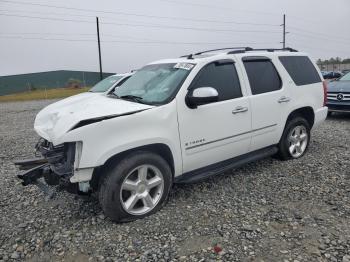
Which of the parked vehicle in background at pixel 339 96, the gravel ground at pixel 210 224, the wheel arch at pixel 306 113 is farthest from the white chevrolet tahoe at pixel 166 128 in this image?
the parked vehicle in background at pixel 339 96

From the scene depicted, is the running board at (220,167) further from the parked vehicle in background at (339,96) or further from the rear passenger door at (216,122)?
the parked vehicle in background at (339,96)

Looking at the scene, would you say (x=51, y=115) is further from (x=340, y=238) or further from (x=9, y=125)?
(x=9, y=125)

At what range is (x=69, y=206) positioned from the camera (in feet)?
13.0

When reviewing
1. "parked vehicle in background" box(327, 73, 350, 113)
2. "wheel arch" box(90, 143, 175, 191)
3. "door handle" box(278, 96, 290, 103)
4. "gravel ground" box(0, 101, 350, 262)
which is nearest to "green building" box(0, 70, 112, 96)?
"parked vehicle in background" box(327, 73, 350, 113)

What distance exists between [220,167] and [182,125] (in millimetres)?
935

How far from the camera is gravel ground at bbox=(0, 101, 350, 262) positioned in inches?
117

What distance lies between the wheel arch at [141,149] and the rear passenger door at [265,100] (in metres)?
1.42

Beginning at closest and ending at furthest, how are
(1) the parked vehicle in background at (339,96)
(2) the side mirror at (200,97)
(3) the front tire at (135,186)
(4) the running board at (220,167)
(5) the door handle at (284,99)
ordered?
(3) the front tire at (135,186) < (2) the side mirror at (200,97) < (4) the running board at (220,167) < (5) the door handle at (284,99) < (1) the parked vehicle in background at (339,96)

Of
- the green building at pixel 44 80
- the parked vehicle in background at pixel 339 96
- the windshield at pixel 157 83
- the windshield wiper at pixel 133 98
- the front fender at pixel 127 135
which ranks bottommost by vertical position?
the green building at pixel 44 80

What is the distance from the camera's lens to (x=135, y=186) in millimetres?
3465

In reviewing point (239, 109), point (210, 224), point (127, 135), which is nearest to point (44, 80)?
point (239, 109)

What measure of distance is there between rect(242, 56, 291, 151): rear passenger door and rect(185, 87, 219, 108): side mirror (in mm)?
939

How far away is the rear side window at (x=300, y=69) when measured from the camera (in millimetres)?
5109

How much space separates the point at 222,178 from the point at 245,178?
1.11ft
